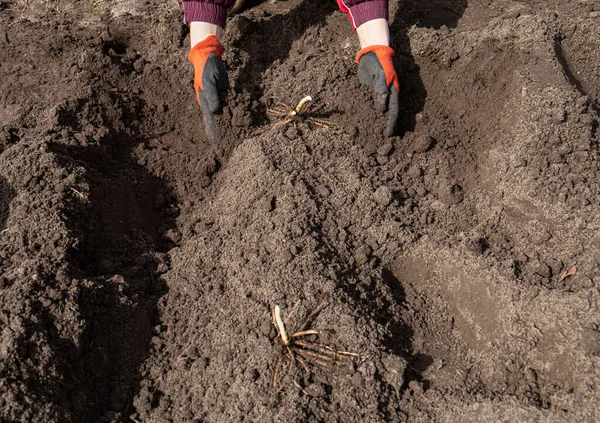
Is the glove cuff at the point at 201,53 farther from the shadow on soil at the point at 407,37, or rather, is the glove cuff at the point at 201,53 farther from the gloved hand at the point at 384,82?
the shadow on soil at the point at 407,37

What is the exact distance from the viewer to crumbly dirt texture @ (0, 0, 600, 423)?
190 cm

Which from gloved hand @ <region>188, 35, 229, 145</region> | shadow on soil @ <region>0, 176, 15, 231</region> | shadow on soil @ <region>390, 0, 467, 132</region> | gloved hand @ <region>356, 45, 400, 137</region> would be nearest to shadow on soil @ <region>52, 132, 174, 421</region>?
shadow on soil @ <region>0, 176, 15, 231</region>

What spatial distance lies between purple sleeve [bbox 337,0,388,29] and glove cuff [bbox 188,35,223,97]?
0.86 m

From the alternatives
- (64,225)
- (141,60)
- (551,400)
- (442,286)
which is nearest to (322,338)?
(442,286)

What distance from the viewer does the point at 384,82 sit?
2811 millimetres

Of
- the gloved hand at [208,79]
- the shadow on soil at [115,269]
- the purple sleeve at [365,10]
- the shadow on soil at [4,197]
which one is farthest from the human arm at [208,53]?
the shadow on soil at [4,197]

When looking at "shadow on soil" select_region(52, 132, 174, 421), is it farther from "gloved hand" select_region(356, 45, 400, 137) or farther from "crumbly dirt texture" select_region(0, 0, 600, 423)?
"gloved hand" select_region(356, 45, 400, 137)

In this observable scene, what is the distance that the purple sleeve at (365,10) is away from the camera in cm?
305

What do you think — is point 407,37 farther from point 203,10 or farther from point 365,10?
point 203,10

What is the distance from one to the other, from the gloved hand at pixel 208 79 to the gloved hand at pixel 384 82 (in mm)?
845

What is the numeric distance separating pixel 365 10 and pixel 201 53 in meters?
1.03

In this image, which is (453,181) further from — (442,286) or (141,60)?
(141,60)

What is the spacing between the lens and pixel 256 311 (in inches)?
81.3

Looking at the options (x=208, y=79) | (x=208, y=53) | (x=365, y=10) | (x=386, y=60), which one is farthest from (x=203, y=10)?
(x=386, y=60)
